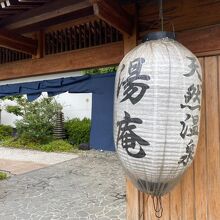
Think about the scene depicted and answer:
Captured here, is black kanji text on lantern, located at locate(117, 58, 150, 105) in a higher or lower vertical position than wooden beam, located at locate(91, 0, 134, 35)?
lower

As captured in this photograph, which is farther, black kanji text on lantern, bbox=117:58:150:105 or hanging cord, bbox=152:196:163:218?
hanging cord, bbox=152:196:163:218

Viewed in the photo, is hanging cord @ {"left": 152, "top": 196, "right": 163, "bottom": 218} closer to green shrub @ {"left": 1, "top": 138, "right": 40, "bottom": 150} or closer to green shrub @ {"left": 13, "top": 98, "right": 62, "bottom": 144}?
green shrub @ {"left": 1, "top": 138, "right": 40, "bottom": 150}

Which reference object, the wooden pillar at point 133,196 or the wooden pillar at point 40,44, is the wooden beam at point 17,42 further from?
the wooden pillar at point 133,196

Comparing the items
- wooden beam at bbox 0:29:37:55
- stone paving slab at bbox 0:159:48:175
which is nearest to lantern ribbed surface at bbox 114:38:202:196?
wooden beam at bbox 0:29:37:55

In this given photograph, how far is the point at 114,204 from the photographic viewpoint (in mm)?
4656

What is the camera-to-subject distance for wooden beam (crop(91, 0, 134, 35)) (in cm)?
204

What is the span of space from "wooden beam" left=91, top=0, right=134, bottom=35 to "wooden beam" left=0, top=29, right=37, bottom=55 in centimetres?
140

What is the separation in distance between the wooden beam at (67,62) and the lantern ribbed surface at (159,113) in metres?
1.09

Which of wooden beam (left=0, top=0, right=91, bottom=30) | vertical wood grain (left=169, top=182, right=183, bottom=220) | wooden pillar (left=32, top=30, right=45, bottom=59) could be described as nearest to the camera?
vertical wood grain (left=169, top=182, right=183, bottom=220)

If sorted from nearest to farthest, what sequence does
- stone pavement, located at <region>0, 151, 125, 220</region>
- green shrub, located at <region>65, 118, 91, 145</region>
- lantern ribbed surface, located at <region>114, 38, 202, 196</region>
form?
lantern ribbed surface, located at <region>114, 38, 202, 196</region> < stone pavement, located at <region>0, 151, 125, 220</region> < green shrub, located at <region>65, 118, 91, 145</region>

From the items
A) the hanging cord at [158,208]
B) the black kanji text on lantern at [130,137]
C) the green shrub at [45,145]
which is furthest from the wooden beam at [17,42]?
the green shrub at [45,145]

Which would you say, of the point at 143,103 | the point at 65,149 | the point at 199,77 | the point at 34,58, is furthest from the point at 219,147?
the point at 65,149

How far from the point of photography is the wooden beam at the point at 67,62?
2775mm

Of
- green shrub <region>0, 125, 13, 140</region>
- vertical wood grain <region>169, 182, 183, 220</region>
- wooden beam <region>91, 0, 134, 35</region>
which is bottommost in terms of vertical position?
vertical wood grain <region>169, 182, 183, 220</region>
